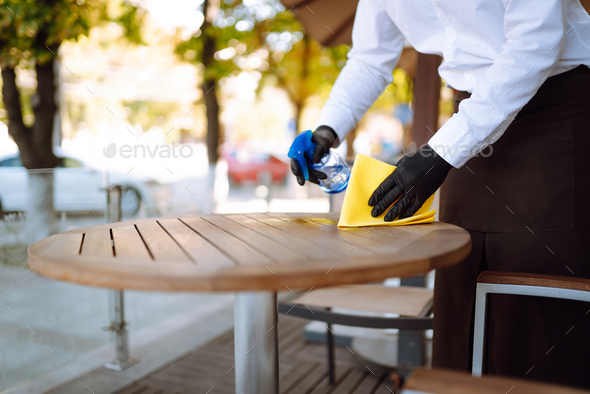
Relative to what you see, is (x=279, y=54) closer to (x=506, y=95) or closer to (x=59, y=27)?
(x=59, y=27)

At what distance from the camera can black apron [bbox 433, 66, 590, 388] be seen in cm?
123

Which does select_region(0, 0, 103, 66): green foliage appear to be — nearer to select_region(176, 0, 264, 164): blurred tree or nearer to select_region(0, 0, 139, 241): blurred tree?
select_region(0, 0, 139, 241): blurred tree

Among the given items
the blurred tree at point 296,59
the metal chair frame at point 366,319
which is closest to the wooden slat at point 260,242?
the metal chair frame at point 366,319

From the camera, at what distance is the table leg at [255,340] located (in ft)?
3.92

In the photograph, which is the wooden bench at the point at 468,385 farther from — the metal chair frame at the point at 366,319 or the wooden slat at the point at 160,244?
the metal chair frame at the point at 366,319

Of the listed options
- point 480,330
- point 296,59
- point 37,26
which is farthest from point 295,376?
point 296,59

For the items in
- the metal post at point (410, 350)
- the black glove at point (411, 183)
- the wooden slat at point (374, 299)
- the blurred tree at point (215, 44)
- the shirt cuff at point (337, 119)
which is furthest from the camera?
the blurred tree at point (215, 44)

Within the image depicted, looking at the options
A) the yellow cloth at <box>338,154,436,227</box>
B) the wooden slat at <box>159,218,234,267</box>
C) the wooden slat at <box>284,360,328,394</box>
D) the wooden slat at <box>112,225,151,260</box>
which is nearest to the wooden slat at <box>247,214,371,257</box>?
the yellow cloth at <box>338,154,436,227</box>

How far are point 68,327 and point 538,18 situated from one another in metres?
2.59

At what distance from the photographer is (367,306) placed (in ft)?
6.51

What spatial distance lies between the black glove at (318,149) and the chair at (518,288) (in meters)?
0.60

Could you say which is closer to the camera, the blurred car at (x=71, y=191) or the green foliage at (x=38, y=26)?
the blurred car at (x=71, y=191)

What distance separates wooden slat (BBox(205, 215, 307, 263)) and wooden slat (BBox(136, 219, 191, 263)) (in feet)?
0.50

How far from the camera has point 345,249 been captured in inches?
37.4
